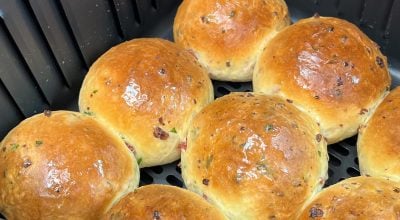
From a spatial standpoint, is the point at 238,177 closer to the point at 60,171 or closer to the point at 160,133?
the point at 160,133

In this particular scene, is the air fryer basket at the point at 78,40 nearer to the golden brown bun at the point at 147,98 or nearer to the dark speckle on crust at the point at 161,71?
the golden brown bun at the point at 147,98

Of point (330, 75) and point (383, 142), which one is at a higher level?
point (330, 75)

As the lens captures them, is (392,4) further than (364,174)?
Yes

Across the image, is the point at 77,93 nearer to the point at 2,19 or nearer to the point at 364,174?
the point at 2,19

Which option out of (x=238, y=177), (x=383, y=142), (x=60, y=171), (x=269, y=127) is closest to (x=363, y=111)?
(x=383, y=142)

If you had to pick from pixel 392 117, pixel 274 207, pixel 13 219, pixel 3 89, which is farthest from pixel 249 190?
pixel 3 89

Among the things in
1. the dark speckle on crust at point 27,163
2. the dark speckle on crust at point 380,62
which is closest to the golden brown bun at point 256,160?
the dark speckle on crust at point 380,62
